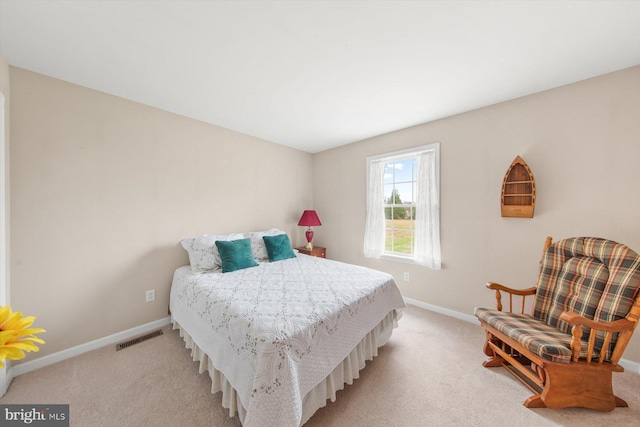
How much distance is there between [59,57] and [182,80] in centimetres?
82

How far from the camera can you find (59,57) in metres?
1.77

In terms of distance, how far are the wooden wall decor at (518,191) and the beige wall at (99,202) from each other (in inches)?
131

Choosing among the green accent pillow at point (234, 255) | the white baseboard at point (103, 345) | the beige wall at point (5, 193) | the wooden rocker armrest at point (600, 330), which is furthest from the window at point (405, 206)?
the beige wall at point (5, 193)

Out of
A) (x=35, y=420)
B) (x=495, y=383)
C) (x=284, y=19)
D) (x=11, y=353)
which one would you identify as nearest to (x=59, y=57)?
(x=284, y=19)

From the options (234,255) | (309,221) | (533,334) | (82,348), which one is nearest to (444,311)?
(533,334)

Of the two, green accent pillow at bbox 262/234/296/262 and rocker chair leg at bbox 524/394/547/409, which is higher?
green accent pillow at bbox 262/234/296/262

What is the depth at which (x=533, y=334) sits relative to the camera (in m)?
1.68

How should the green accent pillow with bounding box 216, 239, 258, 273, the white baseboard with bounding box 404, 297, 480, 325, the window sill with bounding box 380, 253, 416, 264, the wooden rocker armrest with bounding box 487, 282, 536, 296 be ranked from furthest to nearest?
the window sill with bounding box 380, 253, 416, 264 < the white baseboard with bounding box 404, 297, 480, 325 < the green accent pillow with bounding box 216, 239, 258, 273 < the wooden rocker armrest with bounding box 487, 282, 536, 296

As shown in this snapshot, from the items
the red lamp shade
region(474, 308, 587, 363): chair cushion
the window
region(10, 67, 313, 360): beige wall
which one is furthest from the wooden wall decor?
region(10, 67, 313, 360): beige wall

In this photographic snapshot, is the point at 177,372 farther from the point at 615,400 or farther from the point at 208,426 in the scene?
the point at 615,400

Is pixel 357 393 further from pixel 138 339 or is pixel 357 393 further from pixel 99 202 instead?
pixel 99 202

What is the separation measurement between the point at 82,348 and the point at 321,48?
3.30 metres

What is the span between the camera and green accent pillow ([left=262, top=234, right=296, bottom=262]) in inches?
118

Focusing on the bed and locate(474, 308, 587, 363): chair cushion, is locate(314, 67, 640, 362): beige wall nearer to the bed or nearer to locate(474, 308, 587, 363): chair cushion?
locate(474, 308, 587, 363): chair cushion
